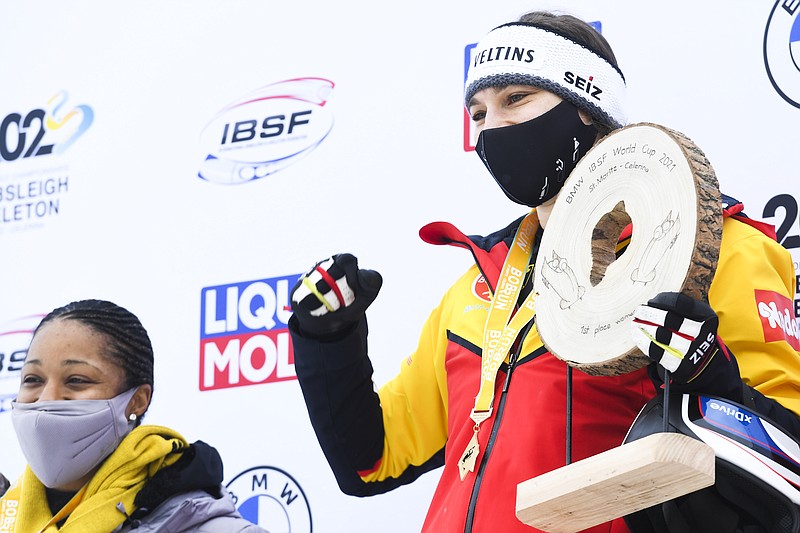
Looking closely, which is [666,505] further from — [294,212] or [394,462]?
[294,212]

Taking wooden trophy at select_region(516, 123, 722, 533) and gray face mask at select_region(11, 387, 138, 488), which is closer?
wooden trophy at select_region(516, 123, 722, 533)

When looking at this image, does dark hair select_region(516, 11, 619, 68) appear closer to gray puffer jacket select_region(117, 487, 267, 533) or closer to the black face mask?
the black face mask

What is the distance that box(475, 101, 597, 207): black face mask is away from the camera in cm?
210

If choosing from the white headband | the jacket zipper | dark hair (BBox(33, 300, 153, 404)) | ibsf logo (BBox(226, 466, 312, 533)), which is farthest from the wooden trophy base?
ibsf logo (BBox(226, 466, 312, 533))

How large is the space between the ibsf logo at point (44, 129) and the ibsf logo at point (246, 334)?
753 mm

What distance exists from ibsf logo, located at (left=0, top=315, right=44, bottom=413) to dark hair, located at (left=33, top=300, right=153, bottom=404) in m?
0.82

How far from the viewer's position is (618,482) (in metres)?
1.54

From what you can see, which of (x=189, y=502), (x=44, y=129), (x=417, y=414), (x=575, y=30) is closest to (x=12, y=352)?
(x=44, y=129)

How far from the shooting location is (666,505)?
1.71 m

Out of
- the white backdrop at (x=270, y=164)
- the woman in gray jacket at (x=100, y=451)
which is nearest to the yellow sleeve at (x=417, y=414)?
the woman in gray jacket at (x=100, y=451)

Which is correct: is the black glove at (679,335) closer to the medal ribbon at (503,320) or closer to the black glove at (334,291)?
the medal ribbon at (503,320)

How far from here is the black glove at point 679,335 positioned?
5.12 feet

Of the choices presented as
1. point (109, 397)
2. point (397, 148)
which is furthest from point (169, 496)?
point (397, 148)

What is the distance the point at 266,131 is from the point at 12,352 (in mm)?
1032
